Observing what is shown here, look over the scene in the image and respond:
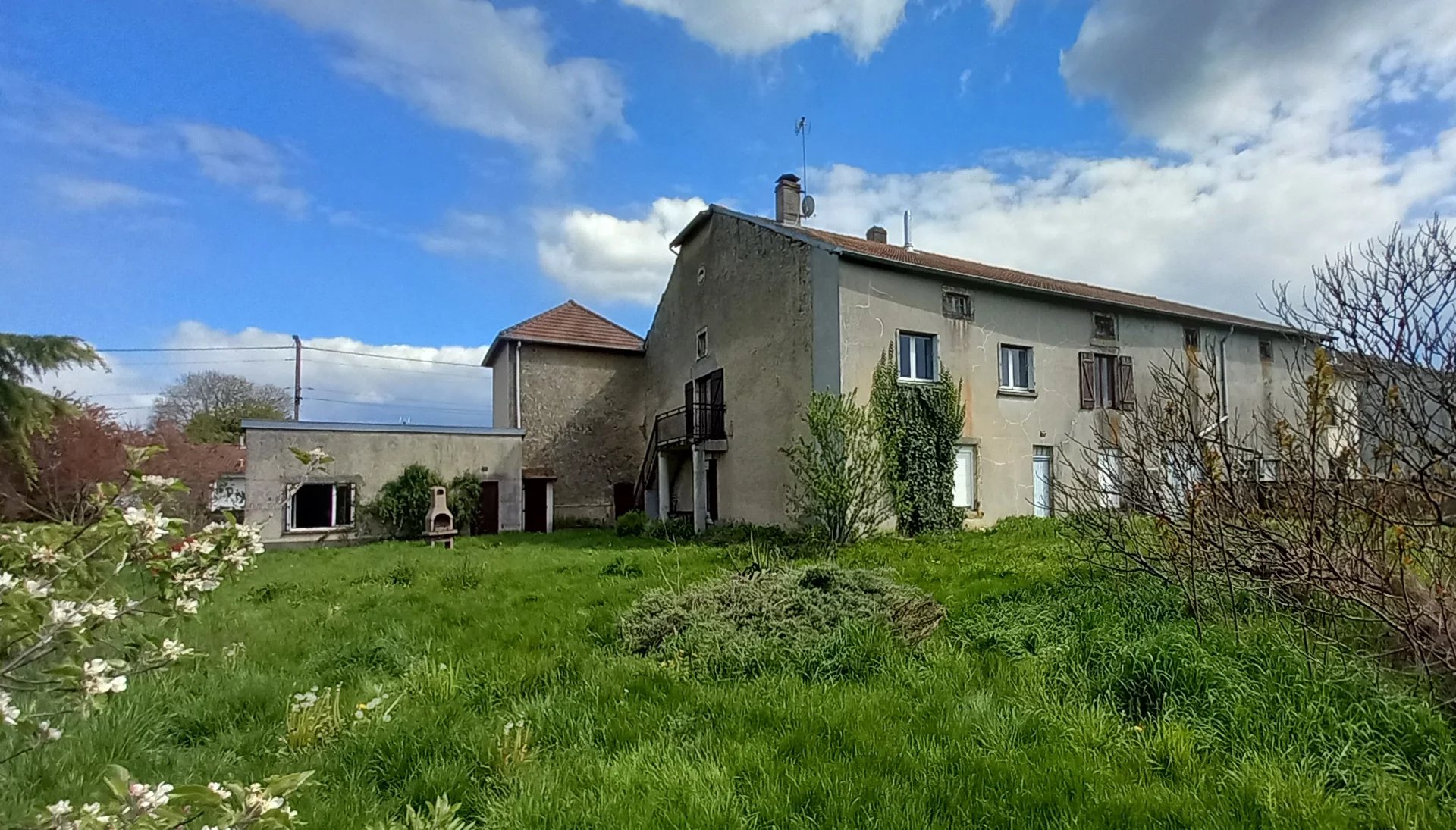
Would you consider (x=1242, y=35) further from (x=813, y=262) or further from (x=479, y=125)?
(x=479, y=125)

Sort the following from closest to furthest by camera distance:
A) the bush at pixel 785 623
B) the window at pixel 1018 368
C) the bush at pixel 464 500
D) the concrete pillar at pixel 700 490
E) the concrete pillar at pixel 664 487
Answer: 1. the bush at pixel 785 623
2. the window at pixel 1018 368
3. the concrete pillar at pixel 700 490
4. the bush at pixel 464 500
5. the concrete pillar at pixel 664 487

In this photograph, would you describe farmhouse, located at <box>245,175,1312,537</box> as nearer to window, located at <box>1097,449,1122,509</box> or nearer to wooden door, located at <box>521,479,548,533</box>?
wooden door, located at <box>521,479,548,533</box>

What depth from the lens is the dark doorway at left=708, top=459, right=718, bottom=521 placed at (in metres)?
17.1

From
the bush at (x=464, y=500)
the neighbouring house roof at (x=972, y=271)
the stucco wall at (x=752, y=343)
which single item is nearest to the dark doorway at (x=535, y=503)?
the bush at (x=464, y=500)

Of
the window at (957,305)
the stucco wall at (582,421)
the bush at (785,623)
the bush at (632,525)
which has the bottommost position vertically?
the bush at (632,525)

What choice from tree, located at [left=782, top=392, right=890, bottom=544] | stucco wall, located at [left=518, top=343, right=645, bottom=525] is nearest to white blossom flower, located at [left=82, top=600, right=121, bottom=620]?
tree, located at [left=782, top=392, right=890, bottom=544]

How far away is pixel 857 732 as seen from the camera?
3.86 metres

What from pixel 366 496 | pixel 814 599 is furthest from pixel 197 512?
pixel 814 599

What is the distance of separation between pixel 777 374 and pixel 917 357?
10.2ft

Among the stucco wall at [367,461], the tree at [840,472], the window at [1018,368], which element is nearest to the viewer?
the tree at [840,472]

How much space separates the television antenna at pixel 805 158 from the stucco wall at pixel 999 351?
5281mm

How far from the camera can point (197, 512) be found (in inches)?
747

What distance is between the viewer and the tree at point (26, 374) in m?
11.0

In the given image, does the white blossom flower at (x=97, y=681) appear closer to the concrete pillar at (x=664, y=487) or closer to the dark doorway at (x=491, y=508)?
the concrete pillar at (x=664, y=487)
